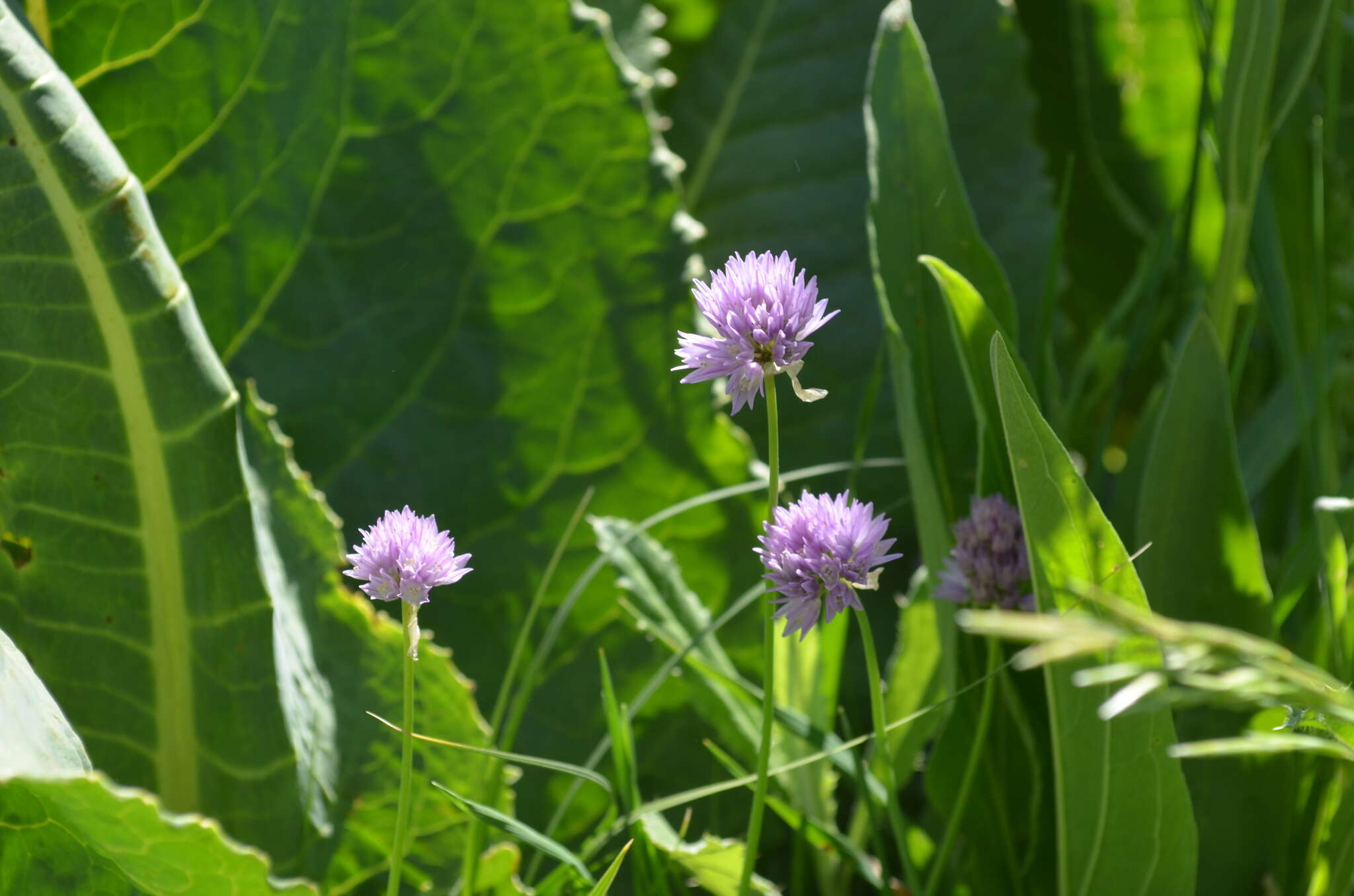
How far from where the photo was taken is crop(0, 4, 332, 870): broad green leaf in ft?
1.65

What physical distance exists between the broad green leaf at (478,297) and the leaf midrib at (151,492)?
7.4 inches

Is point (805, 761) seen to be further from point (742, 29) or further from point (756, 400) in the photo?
point (742, 29)

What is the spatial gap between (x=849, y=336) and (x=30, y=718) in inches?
24.4

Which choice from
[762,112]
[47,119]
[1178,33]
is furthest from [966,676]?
[1178,33]

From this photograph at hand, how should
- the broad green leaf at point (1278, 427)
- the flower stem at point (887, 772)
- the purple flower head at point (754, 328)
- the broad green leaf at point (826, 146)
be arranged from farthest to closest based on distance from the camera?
the broad green leaf at point (826, 146) < the broad green leaf at point (1278, 427) < the flower stem at point (887, 772) < the purple flower head at point (754, 328)

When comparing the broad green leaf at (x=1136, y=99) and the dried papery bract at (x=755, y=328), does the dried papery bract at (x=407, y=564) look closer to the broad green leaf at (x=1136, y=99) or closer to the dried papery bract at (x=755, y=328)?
the dried papery bract at (x=755, y=328)

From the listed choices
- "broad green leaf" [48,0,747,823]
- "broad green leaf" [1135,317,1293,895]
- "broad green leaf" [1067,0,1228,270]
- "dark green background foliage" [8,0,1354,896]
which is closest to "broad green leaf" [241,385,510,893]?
"dark green background foliage" [8,0,1354,896]

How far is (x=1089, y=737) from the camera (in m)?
0.46

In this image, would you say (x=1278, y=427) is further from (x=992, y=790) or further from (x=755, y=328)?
(x=755, y=328)

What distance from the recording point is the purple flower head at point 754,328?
13.5 inches

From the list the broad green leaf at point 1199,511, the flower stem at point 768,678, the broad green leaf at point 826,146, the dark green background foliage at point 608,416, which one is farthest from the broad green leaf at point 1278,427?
the flower stem at point 768,678

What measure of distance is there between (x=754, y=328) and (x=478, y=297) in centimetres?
46

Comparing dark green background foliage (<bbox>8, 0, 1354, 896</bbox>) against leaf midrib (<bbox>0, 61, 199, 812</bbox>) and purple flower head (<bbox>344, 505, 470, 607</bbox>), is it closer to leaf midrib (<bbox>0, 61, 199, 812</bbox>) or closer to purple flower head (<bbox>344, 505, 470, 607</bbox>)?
leaf midrib (<bbox>0, 61, 199, 812</bbox>)

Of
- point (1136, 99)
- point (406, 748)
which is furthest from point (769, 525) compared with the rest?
point (1136, 99)
